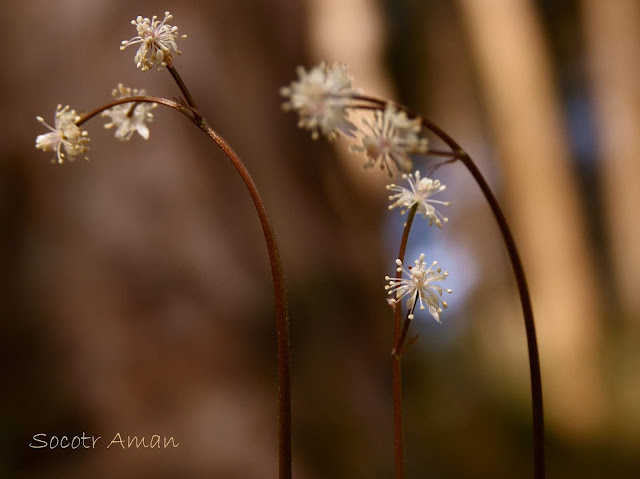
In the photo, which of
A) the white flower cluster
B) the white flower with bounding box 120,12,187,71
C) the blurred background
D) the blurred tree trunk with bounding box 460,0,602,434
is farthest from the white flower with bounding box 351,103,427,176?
the blurred tree trunk with bounding box 460,0,602,434

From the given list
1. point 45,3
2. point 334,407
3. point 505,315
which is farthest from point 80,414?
point 505,315

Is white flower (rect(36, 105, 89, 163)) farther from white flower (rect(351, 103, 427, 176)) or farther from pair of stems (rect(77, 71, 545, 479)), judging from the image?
white flower (rect(351, 103, 427, 176))

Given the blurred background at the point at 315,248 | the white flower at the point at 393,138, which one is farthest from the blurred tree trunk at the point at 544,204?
the white flower at the point at 393,138

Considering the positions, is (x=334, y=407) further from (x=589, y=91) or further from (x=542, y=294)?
(x=589, y=91)

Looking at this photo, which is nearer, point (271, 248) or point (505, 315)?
point (271, 248)

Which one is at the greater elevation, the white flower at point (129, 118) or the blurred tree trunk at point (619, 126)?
the blurred tree trunk at point (619, 126)

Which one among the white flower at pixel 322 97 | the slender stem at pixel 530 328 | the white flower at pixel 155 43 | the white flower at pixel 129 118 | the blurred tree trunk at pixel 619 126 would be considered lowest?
the slender stem at pixel 530 328

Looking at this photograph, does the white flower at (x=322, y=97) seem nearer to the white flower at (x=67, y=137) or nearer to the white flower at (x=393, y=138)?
the white flower at (x=393, y=138)
